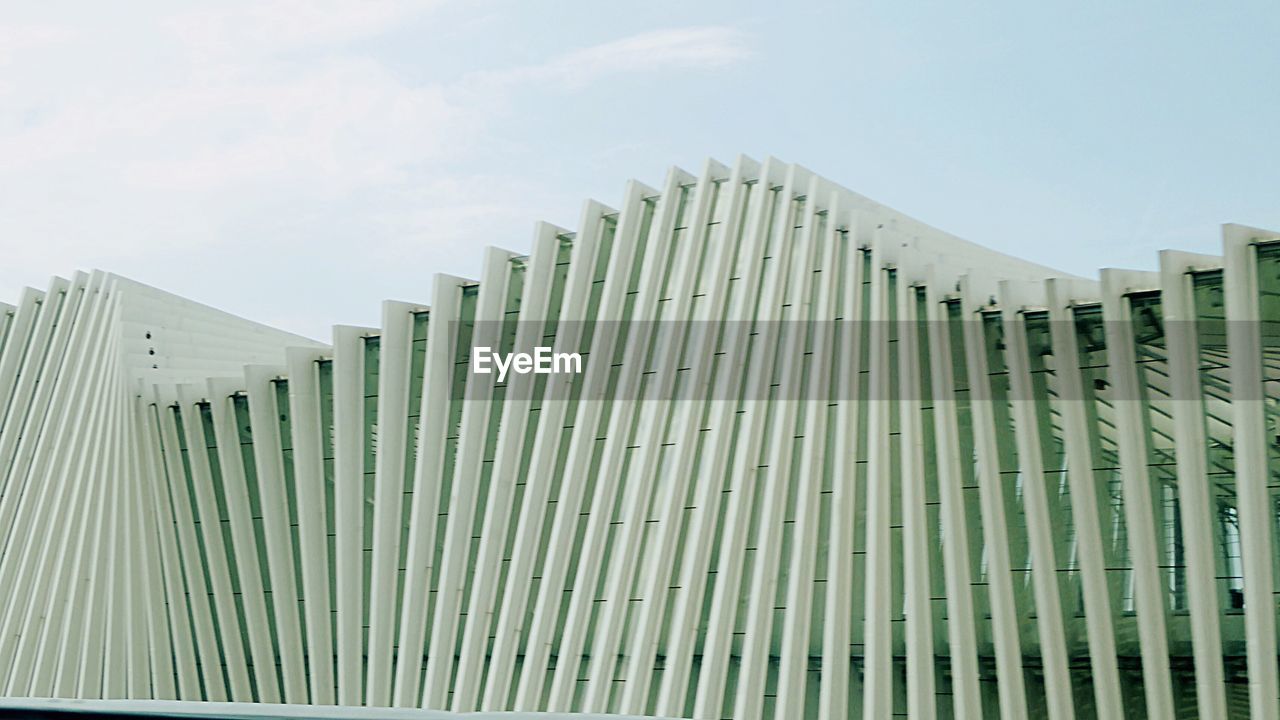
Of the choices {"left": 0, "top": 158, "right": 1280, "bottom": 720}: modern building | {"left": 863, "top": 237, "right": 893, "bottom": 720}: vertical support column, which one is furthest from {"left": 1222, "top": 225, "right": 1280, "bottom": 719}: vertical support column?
{"left": 863, "top": 237, "right": 893, "bottom": 720}: vertical support column

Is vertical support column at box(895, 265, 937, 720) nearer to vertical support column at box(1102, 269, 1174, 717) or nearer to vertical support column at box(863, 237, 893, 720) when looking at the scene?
vertical support column at box(863, 237, 893, 720)

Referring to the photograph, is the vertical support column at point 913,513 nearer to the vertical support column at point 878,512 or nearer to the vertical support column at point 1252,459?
the vertical support column at point 878,512

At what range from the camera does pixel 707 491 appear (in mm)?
19469

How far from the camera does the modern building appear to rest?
1708 centimetres

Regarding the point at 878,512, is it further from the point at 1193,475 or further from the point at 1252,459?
the point at 1252,459

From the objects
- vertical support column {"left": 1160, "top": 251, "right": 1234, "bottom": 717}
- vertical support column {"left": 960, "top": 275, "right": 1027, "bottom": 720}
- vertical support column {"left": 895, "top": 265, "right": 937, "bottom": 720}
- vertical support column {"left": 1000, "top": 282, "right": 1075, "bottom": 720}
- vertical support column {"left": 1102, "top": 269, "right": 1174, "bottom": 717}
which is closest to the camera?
vertical support column {"left": 1160, "top": 251, "right": 1234, "bottom": 717}

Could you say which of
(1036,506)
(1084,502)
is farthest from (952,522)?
(1084,502)

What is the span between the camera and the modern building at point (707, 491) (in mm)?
17078

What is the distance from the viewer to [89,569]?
24.2 m

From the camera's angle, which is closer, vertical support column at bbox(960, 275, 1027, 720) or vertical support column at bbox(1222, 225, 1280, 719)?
vertical support column at bbox(1222, 225, 1280, 719)

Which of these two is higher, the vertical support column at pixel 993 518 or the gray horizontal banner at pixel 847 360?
the gray horizontal banner at pixel 847 360

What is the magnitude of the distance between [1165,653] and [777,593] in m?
5.16

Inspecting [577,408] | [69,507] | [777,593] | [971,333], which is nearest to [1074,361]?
[971,333]

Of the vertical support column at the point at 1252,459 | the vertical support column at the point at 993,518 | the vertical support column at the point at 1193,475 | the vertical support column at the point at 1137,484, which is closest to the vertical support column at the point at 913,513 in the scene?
the vertical support column at the point at 993,518
